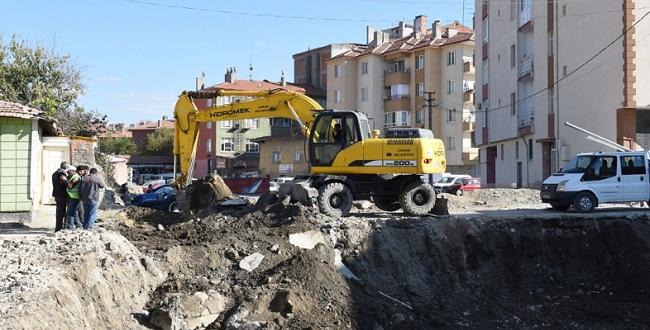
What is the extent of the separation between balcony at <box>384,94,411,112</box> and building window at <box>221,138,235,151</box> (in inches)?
688

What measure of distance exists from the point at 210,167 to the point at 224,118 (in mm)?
53986

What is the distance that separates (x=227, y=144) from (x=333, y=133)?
57.4m

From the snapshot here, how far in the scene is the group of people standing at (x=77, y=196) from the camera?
47.4 ft

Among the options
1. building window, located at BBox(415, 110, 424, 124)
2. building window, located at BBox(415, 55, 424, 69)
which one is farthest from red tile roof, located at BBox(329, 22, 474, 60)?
building window, located at BBox(415, 110, 424, 124)

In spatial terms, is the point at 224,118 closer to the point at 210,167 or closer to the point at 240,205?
the point at 240,205

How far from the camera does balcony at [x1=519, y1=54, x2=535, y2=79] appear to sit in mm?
38062

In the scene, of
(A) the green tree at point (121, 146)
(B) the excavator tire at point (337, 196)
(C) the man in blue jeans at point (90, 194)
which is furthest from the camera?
(A) the green tree at point (121, 146)

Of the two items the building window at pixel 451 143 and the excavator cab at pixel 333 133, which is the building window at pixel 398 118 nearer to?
the building window at pixel 451 143

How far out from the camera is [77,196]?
573 inches

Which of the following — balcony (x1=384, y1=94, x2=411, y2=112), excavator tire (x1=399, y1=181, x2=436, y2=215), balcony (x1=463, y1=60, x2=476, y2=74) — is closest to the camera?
excavator tire (x1=399, y1=181, x2=436, y2=215)

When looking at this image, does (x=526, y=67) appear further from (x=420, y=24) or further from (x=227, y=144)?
(x=227, y=144)

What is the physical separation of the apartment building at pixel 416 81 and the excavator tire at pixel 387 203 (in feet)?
126

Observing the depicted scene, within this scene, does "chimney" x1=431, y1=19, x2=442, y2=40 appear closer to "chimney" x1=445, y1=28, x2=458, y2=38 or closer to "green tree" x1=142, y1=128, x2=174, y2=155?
"chimney" x1=445, y1=28, x2=458, y2=38

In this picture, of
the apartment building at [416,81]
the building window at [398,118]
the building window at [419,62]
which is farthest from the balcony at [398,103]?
the building window at [419,62]
